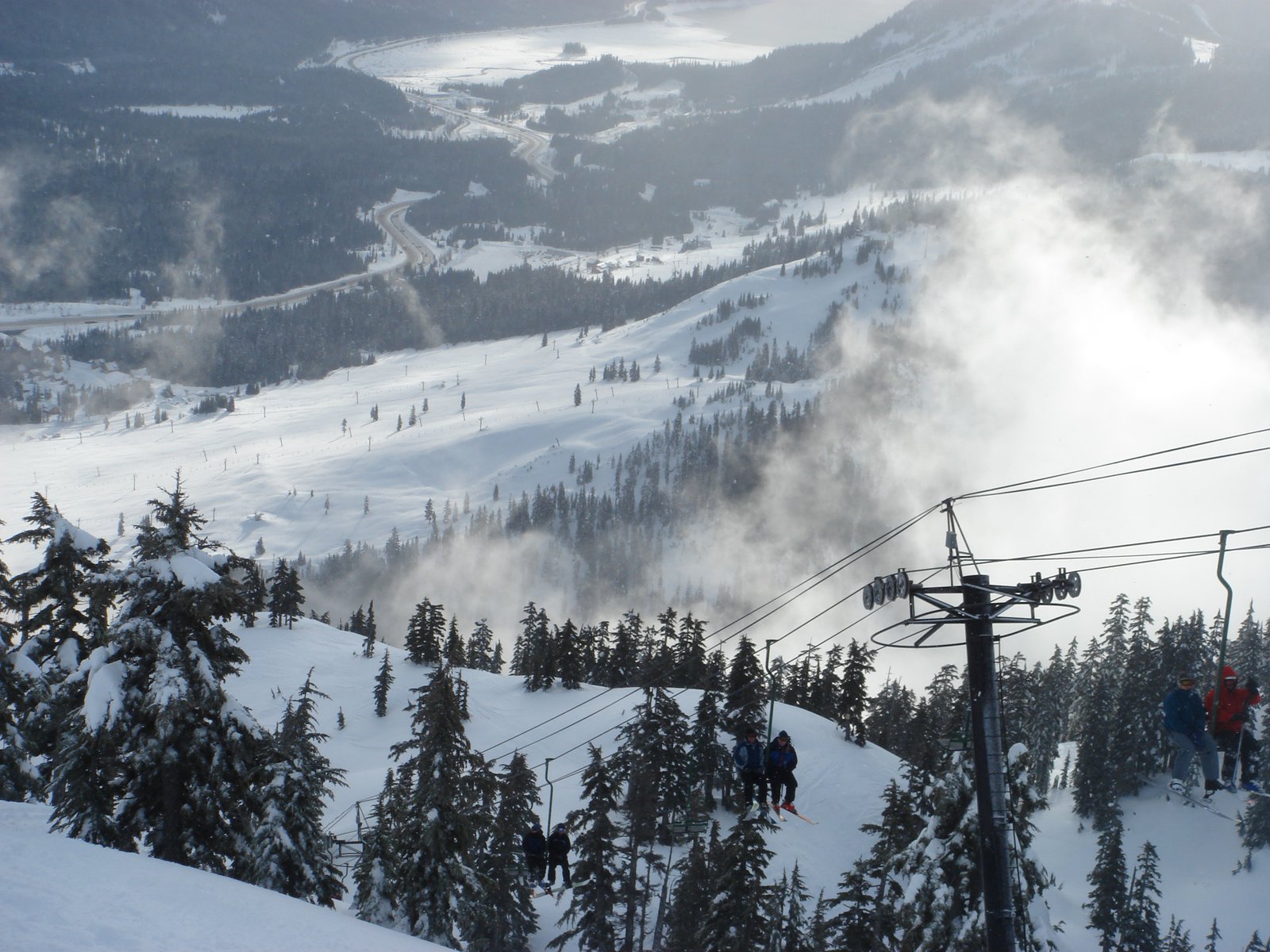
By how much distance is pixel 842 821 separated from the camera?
219 feet

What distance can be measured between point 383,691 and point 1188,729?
73.5m

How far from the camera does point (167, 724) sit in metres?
17.8

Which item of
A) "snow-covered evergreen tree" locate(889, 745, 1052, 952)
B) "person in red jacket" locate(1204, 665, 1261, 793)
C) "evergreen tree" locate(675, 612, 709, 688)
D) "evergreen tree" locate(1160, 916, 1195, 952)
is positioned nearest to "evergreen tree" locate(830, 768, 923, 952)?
"snow-covered evergreen tree" locate(889, 745, 1052, 952)

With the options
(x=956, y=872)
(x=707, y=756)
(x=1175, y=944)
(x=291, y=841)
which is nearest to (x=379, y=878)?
(x=291, y=841)

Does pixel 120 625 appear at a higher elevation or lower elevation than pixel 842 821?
higher

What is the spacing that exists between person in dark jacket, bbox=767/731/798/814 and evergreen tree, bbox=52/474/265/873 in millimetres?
10768

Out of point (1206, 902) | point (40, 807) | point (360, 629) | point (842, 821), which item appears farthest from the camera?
point (360, 629)

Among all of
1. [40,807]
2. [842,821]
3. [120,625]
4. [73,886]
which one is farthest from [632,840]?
[842,821]

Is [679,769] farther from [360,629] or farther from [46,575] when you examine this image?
[360,629]

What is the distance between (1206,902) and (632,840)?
2455 inches

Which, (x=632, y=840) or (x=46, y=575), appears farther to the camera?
(x=632, y=840)

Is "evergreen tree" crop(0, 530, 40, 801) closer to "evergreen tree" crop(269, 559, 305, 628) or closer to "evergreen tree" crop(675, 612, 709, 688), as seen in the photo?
"evergreen tree" crop(675, 612, 709, 688)

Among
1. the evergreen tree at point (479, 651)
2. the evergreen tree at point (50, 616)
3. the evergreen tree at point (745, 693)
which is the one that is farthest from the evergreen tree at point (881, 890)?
the evergreen tree at point (479, 651)

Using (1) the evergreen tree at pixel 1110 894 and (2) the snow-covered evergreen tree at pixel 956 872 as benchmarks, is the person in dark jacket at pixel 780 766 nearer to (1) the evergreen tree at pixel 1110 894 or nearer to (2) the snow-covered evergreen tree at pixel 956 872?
(2) the snow-covered evergreen tree at pixel 956 872
